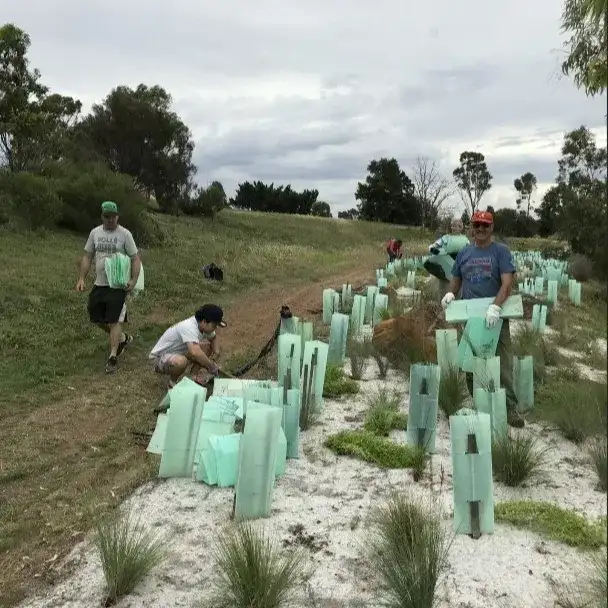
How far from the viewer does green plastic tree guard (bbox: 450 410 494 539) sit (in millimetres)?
3084

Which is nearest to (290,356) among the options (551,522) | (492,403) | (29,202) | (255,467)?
(492,403)

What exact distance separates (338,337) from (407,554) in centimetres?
383

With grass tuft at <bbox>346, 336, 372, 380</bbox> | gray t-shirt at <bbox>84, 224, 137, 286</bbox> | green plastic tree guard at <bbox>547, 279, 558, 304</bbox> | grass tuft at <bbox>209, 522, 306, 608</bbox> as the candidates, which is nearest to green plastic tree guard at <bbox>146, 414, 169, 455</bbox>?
grass tuft at <bbox>209, 522, 306, 608</bbox>

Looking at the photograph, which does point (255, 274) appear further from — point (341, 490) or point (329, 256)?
point (341, 490)

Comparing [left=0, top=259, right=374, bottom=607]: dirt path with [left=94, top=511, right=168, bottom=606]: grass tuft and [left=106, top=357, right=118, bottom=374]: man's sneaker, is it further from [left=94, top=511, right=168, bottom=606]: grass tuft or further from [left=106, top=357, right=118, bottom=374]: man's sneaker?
[left=94, top=511, right=168, bottom=606]: grass tuft

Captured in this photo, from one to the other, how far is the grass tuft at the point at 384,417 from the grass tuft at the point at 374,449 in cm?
16

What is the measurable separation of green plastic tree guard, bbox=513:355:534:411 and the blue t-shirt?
550mm

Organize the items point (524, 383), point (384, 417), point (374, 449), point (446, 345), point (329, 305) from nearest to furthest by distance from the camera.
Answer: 1. point (374, 449)
2. point (384, 417)
3. point (524, 383)
4. point (446, 345)
5. point (329, 305)

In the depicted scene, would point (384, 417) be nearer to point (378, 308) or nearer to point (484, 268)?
point (484, 268)

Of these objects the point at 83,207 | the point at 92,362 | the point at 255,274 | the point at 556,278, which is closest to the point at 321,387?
the point at 92,362

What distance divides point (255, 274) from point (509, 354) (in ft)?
35.3

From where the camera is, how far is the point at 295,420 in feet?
13.3

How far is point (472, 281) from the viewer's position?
4.92 meters

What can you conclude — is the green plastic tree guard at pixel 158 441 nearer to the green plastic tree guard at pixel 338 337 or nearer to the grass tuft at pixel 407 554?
the grass tuft at pixel 407 554
